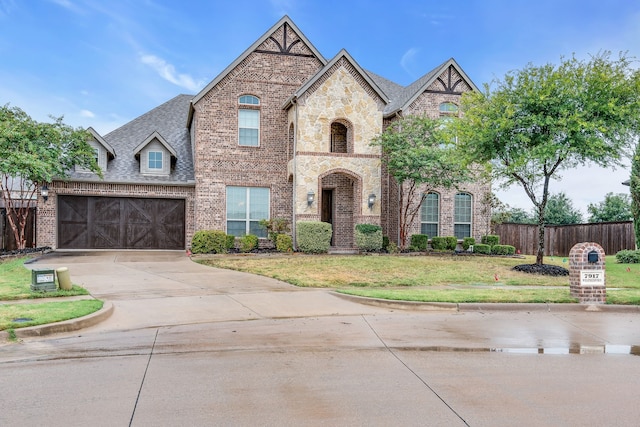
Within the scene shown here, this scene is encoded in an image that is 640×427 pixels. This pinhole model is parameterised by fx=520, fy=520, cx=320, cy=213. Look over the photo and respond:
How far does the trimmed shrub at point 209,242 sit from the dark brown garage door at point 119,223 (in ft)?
10.8

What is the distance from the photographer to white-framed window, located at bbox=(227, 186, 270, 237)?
22.8 metres

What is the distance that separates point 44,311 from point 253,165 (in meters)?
15.0

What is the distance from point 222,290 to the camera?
38.7ft

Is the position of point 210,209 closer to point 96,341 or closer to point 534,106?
point 534,106

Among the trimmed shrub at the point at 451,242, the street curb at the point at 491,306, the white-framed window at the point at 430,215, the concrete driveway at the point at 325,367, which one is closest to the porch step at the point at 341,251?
the white-framed window at the point at 430,215

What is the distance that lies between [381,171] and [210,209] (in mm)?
7837

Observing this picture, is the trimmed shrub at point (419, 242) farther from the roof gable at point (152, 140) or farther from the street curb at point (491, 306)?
the street curb at point (491, 306)

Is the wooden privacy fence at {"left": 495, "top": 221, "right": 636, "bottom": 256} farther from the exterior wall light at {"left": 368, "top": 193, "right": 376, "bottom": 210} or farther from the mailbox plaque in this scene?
the mailbox plaque

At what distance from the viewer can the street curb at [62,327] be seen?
7403mm

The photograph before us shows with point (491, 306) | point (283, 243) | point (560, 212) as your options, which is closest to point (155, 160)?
point (283, 243)

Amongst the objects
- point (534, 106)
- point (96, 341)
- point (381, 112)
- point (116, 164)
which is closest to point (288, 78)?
point (381, 112)

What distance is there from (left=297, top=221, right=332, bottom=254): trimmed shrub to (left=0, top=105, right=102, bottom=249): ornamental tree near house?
8637mm

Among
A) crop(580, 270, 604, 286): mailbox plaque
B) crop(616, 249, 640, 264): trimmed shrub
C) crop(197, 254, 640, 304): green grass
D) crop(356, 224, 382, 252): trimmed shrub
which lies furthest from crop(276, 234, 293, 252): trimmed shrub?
crop(616, 249, 640, 264): trimmed shrub

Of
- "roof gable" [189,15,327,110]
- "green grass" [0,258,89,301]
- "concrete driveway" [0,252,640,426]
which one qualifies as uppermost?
"roof gable" [189,15,327,110]
